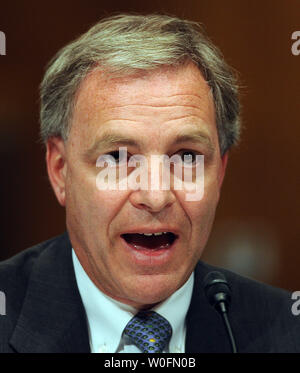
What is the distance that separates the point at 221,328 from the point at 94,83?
2.40 feet

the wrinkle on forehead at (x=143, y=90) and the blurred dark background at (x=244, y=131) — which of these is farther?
the blurred dark background at (x=244, y=131)

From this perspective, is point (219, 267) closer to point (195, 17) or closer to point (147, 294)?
point (147, 294)

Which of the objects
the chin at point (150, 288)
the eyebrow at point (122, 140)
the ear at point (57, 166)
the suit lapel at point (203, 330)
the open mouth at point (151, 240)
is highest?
the eyebrow at point (122, 140)

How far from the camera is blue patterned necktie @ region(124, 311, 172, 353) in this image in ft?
Result: 4.36

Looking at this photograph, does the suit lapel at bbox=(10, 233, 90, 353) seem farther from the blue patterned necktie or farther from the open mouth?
the open mouth

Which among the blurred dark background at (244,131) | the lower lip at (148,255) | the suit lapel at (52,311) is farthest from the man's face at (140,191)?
the blurred dark background at (244,131)

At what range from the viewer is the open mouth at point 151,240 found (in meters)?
1.32

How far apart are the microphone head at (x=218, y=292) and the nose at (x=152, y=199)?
0.66 feet

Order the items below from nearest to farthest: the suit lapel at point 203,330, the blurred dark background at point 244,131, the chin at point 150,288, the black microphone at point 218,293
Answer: the black microphone at point 218,293, the chin at point 150,288, the suit lapel at point 203,330, the blurred dark background at point 244,131

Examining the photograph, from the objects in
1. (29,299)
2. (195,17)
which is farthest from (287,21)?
(29,299)

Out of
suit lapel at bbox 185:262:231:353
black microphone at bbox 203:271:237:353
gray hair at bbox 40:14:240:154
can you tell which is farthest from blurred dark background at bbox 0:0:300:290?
black microphone at bbox 203:271:237:353

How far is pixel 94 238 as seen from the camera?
4.42ft

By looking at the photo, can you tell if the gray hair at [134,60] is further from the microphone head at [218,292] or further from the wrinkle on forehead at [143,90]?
the microphone head at [218,292]

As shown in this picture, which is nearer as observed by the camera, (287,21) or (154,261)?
(154,261)
